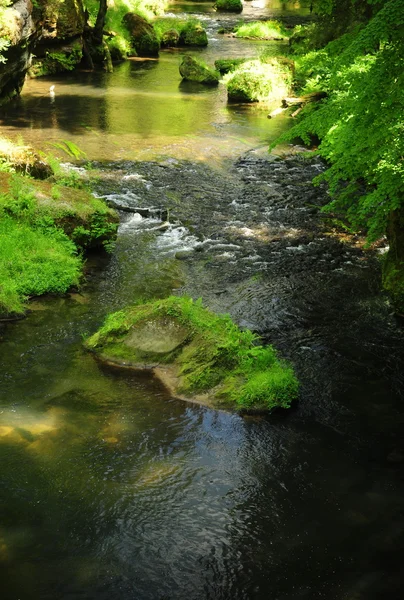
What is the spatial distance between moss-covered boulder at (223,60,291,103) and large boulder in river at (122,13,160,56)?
27.9ft

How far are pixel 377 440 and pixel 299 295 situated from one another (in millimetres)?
3927

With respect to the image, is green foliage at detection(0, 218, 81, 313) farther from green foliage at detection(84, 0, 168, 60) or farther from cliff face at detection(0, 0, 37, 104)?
green foliage at detection(84, 0, 168, 60)

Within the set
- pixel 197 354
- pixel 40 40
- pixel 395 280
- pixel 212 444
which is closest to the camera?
pixel 212 444

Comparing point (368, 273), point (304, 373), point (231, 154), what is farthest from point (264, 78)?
point (304, 373)

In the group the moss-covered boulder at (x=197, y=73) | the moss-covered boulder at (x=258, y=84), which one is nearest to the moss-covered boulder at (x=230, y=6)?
the moss-covered boulder at (x=197, y=73)

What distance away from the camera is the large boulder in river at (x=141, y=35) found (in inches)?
1255

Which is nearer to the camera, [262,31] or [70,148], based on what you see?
[70,148]

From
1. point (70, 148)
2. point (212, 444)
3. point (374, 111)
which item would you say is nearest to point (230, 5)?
point (70, 148)

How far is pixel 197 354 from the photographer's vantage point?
343 inches

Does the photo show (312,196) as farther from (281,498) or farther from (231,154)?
(281,498)

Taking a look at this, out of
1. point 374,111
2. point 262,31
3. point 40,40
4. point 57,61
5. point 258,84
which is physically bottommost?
point 258,84

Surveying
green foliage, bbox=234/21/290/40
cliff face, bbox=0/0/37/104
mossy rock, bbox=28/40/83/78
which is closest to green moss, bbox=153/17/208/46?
green foliage, bbox=234/21/290/40

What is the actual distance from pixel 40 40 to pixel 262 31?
Answer: 54.9 feet

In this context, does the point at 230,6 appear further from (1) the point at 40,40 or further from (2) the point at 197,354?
(2) the point at 197,354
